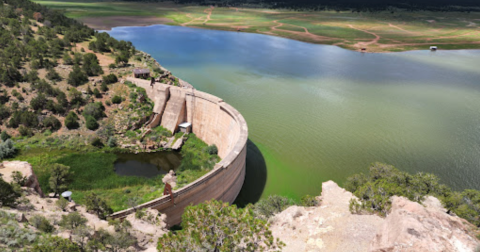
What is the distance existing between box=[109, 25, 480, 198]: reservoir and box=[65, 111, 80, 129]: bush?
23888 mm

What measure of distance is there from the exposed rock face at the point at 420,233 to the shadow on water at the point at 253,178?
56.5 feet

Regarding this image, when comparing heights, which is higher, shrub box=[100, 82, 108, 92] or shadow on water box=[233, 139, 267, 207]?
shrub box=[100, 82, 108, 92]

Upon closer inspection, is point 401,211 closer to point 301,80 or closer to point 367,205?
point 367,205

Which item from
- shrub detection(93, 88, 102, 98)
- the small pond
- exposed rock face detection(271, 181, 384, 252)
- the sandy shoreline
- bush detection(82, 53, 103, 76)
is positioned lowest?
the small pond

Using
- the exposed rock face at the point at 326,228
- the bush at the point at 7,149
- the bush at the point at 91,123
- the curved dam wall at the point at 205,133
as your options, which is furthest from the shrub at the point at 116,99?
the exposed rock face at the point at 326,228

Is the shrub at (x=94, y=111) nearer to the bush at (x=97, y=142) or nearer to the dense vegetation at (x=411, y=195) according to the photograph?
the bush at (x=97, y=142)

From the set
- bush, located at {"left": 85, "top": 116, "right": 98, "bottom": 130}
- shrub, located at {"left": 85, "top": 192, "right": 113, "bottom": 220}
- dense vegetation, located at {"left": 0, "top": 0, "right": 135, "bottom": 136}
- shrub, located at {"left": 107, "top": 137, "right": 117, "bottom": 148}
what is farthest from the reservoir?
bush, located at {"left": 85, "top": 116, "right": 98, "bottom": 130}

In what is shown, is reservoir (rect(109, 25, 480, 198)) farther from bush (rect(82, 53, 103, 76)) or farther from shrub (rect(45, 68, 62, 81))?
shrub (rect(45, 68, 62, 81))

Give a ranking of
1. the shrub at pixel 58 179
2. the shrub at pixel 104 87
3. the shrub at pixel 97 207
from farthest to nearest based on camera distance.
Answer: the shrub at pixel 104 87, the shrub at pixel 58 179, the shrub at pixel 97 207

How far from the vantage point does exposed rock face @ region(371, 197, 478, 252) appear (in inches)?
447

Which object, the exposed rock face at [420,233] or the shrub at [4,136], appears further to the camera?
the shrub at [4,136]

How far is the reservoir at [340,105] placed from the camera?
33.6 metres

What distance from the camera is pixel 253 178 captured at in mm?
32312

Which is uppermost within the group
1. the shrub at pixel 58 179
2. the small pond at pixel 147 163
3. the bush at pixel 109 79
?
the bush at pixel 109 79
